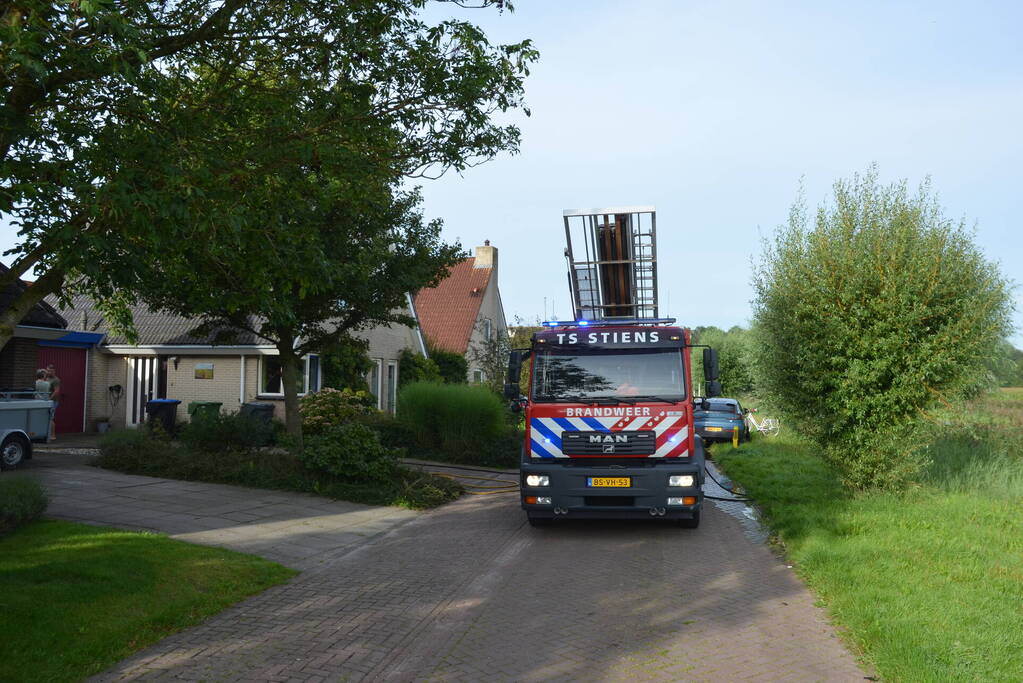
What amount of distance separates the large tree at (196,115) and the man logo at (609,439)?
12.2 ft

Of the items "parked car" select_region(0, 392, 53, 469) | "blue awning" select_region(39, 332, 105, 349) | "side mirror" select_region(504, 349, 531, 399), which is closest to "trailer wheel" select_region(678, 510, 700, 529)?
"side mirror" select_region(504, 349, 531, 399)

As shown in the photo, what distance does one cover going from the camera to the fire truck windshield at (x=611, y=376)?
10.2 metres

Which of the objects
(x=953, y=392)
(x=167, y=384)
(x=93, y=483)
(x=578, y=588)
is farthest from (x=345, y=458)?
(x=167, y=384)

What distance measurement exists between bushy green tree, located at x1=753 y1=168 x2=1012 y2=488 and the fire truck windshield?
269cm

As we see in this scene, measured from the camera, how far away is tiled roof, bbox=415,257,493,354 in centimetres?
3978

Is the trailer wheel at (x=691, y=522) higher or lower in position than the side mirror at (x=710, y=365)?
lower

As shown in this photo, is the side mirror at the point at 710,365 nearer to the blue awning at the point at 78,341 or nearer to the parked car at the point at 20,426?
the parked car at the point at 20,426

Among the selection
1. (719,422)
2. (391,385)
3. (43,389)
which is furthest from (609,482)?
(391,385)

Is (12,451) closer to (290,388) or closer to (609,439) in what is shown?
(290,388)

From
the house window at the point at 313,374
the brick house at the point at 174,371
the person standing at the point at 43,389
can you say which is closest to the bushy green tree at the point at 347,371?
the house window at the point at 313,374

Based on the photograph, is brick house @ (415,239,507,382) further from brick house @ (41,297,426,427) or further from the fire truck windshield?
the fire truck windshield

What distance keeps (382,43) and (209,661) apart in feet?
21.3

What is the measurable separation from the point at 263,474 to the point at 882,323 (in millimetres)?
9431

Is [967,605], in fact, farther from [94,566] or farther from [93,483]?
[93,483]
